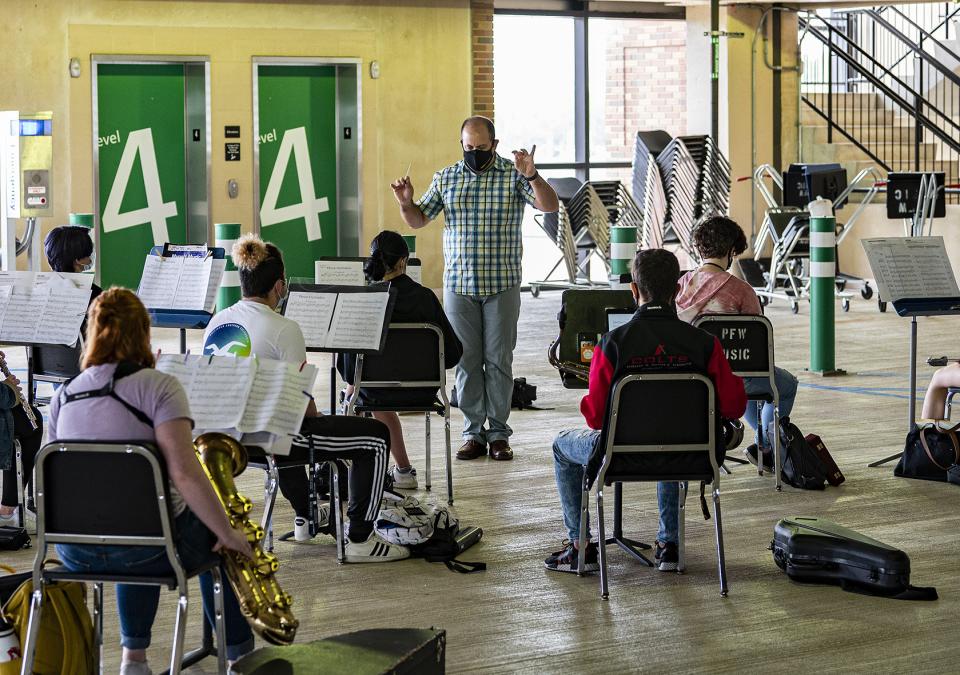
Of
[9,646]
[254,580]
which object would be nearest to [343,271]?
[254,580]

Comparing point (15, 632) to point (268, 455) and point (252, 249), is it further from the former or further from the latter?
point (252, 249)

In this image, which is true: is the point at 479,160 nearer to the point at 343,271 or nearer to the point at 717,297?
the point at 343,271

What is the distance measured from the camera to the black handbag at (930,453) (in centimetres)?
620

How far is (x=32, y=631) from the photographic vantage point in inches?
136

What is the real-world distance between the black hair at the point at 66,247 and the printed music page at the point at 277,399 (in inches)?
76.9

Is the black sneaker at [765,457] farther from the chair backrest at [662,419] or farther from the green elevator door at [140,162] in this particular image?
the green elevator door at [140,162]

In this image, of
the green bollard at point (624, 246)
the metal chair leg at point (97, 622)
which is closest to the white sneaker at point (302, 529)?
the metal chair leg at point (97, 622)

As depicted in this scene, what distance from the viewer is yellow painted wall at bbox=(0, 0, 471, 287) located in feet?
41.0

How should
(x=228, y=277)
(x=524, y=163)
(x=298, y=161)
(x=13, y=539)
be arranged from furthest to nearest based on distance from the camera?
(x=298, y=161), (x=228, y=277), (x=524, y=163), (x=13, y=539)

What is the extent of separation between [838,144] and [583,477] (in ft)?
40.6

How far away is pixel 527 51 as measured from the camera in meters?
16.3

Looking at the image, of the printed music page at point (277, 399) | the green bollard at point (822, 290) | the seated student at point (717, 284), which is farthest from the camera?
the green bollard at point (822, 290)

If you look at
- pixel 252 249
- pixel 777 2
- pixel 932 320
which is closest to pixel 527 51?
pixel 777 2

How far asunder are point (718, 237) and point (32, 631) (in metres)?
3.50
